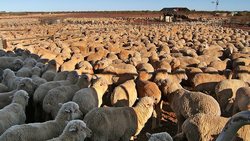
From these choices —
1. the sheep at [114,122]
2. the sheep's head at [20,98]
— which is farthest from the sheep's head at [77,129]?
the sheep's head at [20,98]

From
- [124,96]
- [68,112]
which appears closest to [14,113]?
[68,112]

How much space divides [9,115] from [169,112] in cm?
481

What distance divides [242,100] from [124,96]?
2913 mm

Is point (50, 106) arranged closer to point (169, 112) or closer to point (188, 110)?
point (188, 110)

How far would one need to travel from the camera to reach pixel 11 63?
12.3 m

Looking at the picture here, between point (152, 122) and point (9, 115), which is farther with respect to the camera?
point (152, 122)

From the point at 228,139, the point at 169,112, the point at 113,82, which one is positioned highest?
the point at 228,139

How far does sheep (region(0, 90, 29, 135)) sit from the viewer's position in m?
6.09

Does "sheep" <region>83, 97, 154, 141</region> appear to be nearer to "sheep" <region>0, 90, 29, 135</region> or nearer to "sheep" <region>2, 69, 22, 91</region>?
"sheep" <region>0, 90, 29, 135</region>

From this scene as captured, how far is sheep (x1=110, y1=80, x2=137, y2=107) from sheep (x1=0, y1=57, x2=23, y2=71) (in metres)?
5.16

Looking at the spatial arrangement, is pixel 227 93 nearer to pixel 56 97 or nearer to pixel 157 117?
pixel 157 117

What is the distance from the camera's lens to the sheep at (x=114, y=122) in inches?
240

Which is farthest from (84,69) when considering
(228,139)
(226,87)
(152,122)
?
(228,139)

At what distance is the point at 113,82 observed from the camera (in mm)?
10016
